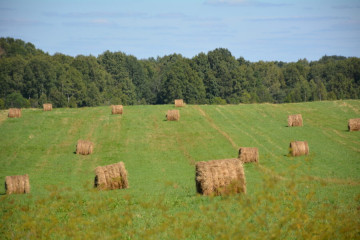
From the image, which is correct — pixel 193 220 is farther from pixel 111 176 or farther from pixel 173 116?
pixel 173 116

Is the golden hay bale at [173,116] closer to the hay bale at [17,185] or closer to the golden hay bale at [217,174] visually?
the hay bale at [17,185]

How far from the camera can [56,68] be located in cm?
12294

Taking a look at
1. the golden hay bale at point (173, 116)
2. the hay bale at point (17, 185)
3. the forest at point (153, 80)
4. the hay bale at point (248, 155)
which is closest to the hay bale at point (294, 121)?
the golden hay bale at point (173, 116)

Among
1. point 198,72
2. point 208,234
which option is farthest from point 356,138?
point 198,72

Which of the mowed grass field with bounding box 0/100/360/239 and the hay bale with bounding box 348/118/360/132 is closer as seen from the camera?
the mowed grass field with bounding box 0/100/360/239

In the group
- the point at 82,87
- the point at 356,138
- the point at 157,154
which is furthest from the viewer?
the point at 82,87

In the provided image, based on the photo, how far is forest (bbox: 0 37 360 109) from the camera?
120750mm

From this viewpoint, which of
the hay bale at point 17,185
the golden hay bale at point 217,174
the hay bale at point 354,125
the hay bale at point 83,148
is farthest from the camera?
the hay bale at point 354,125

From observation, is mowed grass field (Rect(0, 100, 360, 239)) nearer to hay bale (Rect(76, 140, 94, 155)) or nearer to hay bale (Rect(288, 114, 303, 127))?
hay bale (Rect(76, 140, 94, 155))

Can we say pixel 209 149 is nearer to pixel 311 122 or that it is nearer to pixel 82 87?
pixel 311 122

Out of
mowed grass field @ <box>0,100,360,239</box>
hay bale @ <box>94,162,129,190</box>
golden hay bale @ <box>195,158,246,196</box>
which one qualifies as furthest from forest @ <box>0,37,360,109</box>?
golden hay bale @ <box>195,158,246,196</box>

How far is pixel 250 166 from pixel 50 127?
1048 inches

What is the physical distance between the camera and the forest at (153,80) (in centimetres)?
12075

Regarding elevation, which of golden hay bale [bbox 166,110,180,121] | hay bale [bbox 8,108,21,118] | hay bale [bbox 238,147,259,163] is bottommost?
hay bale [bbox 238,147,259,163]
